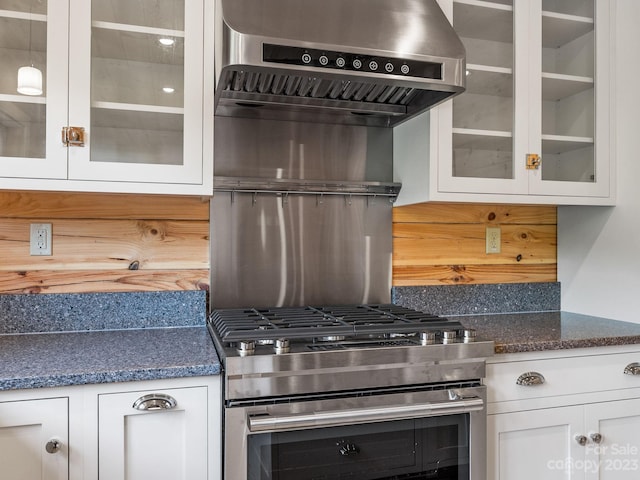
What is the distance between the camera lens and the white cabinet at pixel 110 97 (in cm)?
138

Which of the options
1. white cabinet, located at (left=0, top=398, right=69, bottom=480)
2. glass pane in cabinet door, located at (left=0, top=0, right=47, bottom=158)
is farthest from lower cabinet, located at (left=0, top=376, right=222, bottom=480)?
glass pane in cabinet door, located at (left=0, top=0, right=47, bottom=158)

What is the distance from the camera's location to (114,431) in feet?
3.85

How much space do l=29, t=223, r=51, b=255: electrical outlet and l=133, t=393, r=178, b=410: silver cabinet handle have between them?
0.77 metres

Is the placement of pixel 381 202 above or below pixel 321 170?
below

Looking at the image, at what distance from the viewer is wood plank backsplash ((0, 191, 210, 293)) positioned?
5.35ft

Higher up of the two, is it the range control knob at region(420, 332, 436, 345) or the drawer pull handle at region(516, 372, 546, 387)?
the range control knob at region(420, 332, 436, 345)

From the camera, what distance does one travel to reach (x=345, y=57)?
1371 mm

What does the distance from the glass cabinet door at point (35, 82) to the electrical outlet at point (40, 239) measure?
0.34m

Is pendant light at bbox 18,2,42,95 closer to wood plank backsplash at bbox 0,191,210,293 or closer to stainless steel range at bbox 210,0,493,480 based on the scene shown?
wood plank backsplash at bbox 0,191,210,293

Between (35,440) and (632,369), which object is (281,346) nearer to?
(35,440)

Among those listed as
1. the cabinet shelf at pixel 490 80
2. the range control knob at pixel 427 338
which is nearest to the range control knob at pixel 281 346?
the range control knob at pixel 427 338

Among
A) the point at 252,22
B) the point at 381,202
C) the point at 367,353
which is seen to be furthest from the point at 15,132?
the point at 381,202

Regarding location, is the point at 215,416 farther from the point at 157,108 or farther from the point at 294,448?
the point at 157,108

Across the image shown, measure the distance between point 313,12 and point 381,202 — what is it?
0.83 metres
